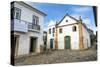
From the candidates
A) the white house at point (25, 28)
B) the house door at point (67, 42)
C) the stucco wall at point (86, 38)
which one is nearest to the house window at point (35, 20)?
the white house at point (25, 28)

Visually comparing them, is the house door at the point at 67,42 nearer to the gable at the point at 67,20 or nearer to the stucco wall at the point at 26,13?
the gable at the point at 67,20

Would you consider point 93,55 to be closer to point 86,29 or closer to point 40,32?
point 86,29

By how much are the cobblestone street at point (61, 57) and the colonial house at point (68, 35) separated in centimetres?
6

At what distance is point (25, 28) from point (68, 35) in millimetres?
568

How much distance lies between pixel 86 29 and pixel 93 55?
0.36 metres

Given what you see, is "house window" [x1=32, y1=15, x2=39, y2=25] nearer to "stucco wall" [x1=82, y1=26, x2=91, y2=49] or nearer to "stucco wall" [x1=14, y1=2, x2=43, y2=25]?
"stucco wall" [x1=14, y1=2, x2=43, y2=25]

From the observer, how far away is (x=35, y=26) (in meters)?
2.35

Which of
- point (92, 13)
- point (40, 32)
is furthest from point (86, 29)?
point (40, 32)

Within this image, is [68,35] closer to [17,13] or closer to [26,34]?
[26,34]

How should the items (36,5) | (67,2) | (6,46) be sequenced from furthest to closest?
(67,2) < (36,5) < (6,46)

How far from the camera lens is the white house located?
7.25ft

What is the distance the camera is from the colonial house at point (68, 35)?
2.44 metres

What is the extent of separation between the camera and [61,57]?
8.07 ft

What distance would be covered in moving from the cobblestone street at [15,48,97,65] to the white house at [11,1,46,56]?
0.27 ft
